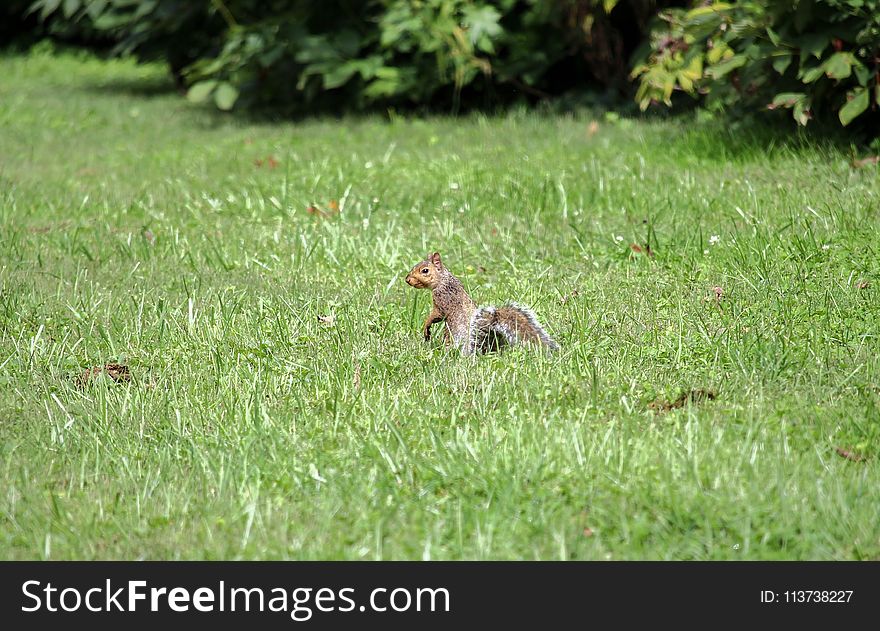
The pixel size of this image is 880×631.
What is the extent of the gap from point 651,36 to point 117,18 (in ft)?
21.3

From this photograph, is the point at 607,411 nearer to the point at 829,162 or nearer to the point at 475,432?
the point at 475,432

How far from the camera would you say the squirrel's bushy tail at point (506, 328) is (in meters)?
4.99

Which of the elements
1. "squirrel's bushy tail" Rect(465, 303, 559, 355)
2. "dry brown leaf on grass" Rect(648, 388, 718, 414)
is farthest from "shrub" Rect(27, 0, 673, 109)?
"dry brown leaf on grass" Rect(648, 388, 718, 414)

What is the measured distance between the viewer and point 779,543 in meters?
3.45

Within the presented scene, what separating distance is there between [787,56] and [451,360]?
153 inches

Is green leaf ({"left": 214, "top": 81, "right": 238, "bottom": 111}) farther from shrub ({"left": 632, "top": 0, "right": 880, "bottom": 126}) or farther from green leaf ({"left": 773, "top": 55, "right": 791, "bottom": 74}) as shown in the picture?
green leaf ({"left": 773, "top": 55, "right": 791, "bottom": 74})

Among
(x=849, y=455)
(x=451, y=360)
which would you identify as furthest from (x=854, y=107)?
(x=849, y=455)

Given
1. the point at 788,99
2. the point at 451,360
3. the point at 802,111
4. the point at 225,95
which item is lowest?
the point at 451,360

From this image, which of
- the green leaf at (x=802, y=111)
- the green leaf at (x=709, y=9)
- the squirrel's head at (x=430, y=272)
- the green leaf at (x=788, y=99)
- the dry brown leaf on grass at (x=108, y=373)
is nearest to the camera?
the dry brown leaf on grass at (x=108, y=373)

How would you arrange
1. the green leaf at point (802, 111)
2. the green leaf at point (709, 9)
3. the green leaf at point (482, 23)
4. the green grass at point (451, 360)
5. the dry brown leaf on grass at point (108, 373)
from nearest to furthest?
the green grass at point (451, 360) < the dry brown leaf on grass at point (108, 373) < the green leaf at point (802, 111) < the green leaf at point (709, 9) < the green leaf at point (482, 23)

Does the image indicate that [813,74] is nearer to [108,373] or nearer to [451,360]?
[451,360]

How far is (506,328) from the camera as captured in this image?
500 centimetres

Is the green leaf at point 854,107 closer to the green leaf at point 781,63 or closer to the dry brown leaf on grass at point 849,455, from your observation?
the green leaf at point 781,63

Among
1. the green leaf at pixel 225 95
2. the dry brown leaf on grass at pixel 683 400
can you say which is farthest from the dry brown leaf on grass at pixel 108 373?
the green leaf at pixel 225 95
